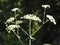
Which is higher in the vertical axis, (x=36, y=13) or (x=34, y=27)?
(x=36, y=13)

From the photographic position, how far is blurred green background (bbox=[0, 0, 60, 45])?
11.4 ft

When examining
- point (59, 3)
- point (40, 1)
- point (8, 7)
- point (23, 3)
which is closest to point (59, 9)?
point (59, 3)

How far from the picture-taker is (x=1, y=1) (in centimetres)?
354

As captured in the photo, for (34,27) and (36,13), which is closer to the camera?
(34,27)

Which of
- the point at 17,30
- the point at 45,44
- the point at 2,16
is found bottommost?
the point at 45,44

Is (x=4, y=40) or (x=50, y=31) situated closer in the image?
(x=4, y=40)

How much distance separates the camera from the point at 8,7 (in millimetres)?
3514

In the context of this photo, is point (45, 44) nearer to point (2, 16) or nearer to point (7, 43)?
point (7, 43)

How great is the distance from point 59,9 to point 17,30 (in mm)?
783

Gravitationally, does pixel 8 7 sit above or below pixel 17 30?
above

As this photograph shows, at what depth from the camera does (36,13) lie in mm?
3527

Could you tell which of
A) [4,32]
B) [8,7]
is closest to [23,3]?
[8,7]

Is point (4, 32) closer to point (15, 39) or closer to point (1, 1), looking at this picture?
point (15, 39)

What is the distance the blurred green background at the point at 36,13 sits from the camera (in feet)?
11.4
